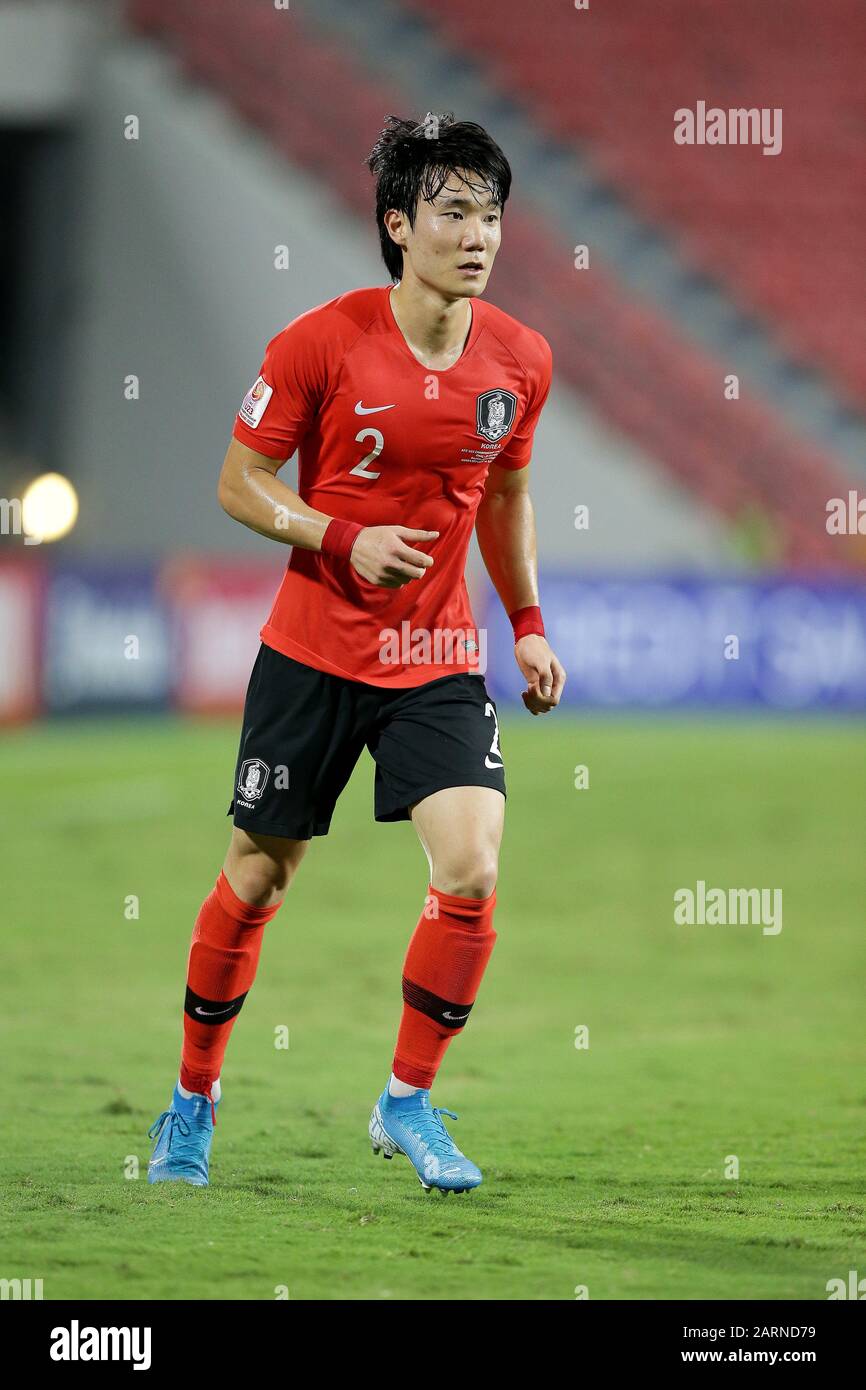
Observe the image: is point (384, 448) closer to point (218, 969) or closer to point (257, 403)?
point (257, 403)

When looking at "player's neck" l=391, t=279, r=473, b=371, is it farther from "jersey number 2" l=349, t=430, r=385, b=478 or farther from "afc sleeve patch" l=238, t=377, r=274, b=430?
"afc sleeve patch" l=238, t=377, r=274, b=430

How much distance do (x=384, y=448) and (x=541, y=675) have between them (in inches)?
25.6

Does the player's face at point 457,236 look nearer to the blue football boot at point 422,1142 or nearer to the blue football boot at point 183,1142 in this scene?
the blue football boot at point 422,1142

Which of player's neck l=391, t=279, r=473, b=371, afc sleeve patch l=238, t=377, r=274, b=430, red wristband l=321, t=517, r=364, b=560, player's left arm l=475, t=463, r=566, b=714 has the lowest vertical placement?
red wristband l=321, t=517, r=364, b=560

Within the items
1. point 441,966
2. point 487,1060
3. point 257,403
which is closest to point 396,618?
point 257,403

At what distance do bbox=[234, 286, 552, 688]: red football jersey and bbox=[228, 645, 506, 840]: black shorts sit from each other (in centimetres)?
5

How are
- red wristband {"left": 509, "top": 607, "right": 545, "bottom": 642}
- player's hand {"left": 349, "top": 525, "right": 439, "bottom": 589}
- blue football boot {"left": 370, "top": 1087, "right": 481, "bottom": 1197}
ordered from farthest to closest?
red wristband {"left": 509, "top": 607, "right": 545, "bottom": 642}, blue football boot {"left": 370, "top": 1087, "right": 481, "bottom": 1197}, player's hand {"left": 349, "top": 525, "right": 439, "bottom": 589}

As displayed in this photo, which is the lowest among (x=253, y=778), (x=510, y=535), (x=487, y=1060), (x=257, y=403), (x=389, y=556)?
(x=487, y=1060)

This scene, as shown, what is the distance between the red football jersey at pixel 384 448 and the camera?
13.4 ft

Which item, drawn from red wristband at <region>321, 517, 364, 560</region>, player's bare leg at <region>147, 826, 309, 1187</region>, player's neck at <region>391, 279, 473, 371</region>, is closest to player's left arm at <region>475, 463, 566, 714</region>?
player's neck at <region>391, 279, 473, 371</region>

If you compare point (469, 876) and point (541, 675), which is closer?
point (469, 876)

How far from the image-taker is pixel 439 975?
4148 millimetres

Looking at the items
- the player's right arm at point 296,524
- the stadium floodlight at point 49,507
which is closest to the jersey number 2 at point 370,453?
the player's right arm at point 296,524

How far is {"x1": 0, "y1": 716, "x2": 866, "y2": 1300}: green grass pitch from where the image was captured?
3.57 metres
